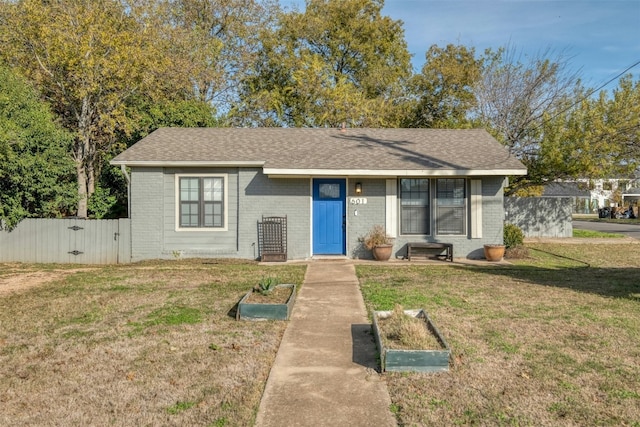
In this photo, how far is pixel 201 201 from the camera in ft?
41.9

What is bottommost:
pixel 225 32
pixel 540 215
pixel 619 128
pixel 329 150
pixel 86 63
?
pixel 540 215

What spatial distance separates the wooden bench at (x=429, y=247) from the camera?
12.2 metres

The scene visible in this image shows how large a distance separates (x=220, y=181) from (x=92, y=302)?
597 cm

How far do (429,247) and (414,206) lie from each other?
4.10 ft

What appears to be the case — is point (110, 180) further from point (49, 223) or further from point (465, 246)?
point (465, 246)

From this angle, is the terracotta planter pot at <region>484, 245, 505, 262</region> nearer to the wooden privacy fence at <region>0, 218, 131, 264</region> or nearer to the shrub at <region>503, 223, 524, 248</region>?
the shrub at <region>503, 223, 524, 248</region>

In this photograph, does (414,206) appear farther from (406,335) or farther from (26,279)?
(26,279)

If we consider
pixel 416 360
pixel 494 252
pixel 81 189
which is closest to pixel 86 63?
pixel 81 189

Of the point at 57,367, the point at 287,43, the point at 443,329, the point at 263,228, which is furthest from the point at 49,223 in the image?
the point at 287,43

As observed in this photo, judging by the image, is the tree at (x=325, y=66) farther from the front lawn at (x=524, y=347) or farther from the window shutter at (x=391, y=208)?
the front lawn at (x=524, y=347)

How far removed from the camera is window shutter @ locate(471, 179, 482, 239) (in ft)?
41.0

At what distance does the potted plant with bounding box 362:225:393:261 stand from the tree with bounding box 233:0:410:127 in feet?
42.1

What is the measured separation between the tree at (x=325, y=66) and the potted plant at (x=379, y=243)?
42.1ft

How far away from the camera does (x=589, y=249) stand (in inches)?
611
